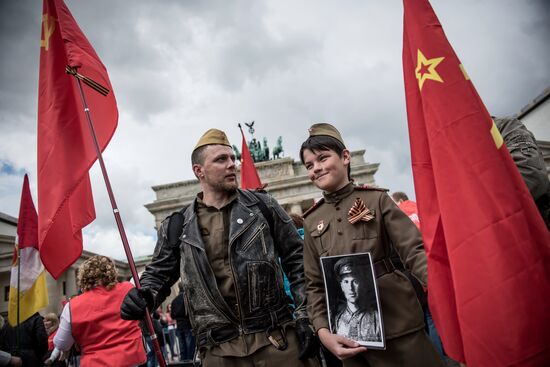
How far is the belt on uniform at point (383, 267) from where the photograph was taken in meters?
1.59

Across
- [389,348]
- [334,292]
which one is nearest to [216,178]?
[334,292]

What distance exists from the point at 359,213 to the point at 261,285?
0.75 m

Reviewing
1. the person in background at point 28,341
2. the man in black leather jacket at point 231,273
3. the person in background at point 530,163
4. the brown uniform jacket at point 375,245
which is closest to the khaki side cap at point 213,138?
the man in black leather jacket at point 231,273

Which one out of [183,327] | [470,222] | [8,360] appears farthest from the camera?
[183,327]

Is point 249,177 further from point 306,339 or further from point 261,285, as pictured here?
point 306,339

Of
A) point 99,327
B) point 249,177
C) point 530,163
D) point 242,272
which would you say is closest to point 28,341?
point 99,327

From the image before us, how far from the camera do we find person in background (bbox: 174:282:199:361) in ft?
18.5

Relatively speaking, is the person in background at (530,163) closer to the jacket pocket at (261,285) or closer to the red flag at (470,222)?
the red flag at (470,222)

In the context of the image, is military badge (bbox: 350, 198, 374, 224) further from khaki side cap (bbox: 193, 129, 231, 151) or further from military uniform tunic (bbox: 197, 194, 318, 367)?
khaki side cap (bbox: 193, 129, 231, 151)

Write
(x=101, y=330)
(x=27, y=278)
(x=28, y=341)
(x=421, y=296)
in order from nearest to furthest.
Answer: (x=101, y=330)
(x=421, y=296)
(x=27, y=278)
(x=28, y=341)

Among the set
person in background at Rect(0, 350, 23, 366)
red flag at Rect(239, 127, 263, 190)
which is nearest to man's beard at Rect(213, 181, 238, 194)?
person in background at Rect(0, 350, 23, 366)

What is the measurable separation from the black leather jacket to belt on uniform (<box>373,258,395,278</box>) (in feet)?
1.84

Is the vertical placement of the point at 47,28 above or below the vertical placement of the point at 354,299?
above

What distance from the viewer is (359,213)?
65.0 inches
